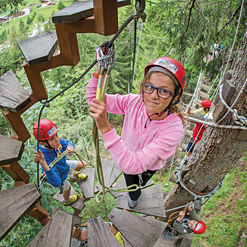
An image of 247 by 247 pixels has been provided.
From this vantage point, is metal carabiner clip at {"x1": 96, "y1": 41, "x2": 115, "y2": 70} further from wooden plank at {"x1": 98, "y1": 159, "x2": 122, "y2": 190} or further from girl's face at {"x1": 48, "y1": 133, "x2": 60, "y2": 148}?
wooden plank at {"x1": 98, "y1": 159, "x2": 122, "y2": 190}

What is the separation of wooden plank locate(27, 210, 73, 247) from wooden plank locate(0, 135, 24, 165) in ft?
1.88

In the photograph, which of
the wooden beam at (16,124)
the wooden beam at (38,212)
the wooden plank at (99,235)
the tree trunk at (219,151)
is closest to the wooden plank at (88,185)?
the wooden plank at (99,235)

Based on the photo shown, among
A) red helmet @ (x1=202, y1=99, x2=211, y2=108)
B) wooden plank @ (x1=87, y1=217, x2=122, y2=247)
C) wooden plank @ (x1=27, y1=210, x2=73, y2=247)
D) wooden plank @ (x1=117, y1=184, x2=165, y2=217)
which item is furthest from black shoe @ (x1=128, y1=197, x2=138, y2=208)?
red helmet @ (x1=202, y1=99, x2=211, y2=108)

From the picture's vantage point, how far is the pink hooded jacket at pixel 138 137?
106 cm

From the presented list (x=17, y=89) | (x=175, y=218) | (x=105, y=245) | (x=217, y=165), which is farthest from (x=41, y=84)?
(x=175, y=218)

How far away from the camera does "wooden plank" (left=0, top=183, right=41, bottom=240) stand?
3.76 ft

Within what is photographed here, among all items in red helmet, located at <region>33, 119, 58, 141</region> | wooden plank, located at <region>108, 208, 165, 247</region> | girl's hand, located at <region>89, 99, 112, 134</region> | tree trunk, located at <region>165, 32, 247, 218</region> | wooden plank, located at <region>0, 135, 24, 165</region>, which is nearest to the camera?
girl's hand, located at <region>89, 99, 112, 134</region>

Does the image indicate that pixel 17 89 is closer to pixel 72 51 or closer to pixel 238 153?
pixel 72 51

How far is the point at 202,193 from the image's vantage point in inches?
87.2

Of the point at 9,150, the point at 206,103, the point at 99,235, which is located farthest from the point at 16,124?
the point at 206,103

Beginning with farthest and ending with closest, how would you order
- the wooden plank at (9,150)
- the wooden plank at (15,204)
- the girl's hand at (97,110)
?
the wooden plank at (9,150), the wooden plank at (15,204), the girl's hand at (97,110)

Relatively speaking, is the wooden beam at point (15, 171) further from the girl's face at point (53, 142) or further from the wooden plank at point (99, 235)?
the wooden plank at point (99, 235)

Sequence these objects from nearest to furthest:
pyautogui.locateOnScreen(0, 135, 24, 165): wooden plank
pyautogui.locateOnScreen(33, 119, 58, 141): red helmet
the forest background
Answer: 1. pyautogui.locateOnScreen(0, 135, 24, 165): wooden plank
2. pyautogui.locateOnScreen(33, 119, 58, 141): red helmet
3. the forest background

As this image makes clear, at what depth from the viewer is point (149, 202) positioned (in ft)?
6.97
